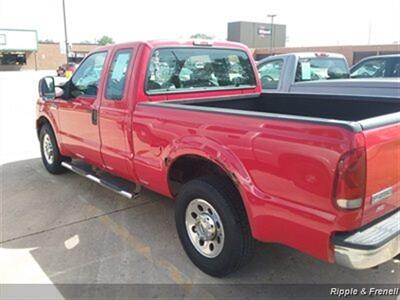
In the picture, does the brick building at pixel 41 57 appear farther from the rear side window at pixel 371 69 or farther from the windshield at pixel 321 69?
the windshield at pixel 321 69

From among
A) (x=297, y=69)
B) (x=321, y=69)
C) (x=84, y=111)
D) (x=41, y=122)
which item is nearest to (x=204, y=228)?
(x=84, y=111)

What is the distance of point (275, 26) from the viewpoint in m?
69.1

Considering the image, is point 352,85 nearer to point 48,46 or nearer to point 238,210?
point 238,210

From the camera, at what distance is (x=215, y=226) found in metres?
3.39

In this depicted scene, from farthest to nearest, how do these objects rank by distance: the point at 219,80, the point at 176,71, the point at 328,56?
the point at 328,56
the point at 219,80
the point at 176,71

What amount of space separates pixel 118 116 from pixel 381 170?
8.60ft

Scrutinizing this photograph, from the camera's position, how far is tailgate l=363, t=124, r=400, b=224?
2.44 m

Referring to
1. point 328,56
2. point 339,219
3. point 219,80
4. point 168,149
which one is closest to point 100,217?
point 168,149

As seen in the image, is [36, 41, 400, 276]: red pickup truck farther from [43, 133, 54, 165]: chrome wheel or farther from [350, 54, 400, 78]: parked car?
[350, 54, 400, 78]: parked car

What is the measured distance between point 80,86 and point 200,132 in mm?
2539

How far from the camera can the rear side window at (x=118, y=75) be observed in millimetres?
4337

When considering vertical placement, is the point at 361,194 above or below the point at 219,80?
below

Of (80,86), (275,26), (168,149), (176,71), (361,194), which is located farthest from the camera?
(275,26)

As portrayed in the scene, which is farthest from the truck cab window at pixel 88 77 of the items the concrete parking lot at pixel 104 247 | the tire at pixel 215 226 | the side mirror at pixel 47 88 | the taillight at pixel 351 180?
the taillight at pixel 351 180
